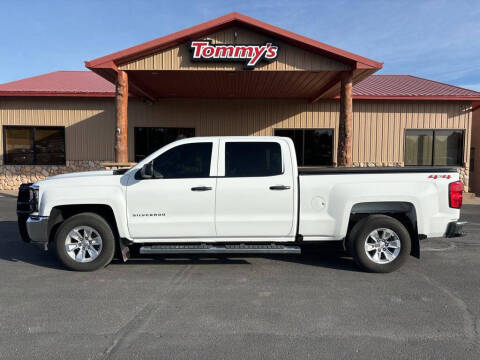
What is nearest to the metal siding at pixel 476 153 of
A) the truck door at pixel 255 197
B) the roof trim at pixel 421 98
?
the roof trim at pixel 421 98

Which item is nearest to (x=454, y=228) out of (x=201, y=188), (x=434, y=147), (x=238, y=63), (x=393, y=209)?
(x=393, y=209)

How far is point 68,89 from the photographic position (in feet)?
47.1

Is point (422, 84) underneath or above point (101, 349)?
above

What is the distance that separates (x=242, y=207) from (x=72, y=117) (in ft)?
42.2

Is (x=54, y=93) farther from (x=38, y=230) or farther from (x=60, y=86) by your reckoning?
(x=38, y=230)

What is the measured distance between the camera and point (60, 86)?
14914mm

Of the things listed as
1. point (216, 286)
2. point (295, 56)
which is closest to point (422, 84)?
point (295, 56)

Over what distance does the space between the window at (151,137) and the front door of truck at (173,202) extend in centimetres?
1051

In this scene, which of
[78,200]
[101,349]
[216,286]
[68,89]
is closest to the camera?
[101,349]

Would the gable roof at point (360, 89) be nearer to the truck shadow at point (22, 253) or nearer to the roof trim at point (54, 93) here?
the roof trim at point (54, 93)

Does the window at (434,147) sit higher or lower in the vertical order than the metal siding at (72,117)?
lower

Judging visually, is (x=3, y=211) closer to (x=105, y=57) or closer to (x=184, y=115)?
(x=105, y=57)

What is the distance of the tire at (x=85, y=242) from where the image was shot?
14.9 feet

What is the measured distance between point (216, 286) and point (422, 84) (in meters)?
16.1
